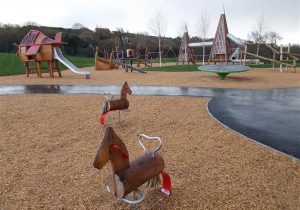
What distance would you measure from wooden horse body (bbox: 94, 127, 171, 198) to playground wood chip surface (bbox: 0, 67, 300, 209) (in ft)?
1.19

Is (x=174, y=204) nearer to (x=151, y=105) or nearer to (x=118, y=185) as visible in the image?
(x=118, y=185)

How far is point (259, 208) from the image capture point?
2.78 metres

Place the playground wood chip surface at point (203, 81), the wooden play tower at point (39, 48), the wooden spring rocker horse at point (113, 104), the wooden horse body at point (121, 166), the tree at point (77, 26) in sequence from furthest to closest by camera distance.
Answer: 1. the tree at point (77, 26)
2. the wooden play tower at point (39, 48)
3. the playground wood chip surface at point (203, 81)
4. the wooden spring rocker horse at point (113, 104)
5. the wooden horse body at point (121, 166)

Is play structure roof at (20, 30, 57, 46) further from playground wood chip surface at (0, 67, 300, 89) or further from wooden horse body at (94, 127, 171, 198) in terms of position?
wooden horse body at (94, 127, 171, 198)

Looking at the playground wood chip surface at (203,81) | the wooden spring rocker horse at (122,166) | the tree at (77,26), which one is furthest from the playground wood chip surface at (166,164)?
the tree at (77,26)

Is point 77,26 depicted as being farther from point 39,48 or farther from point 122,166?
point 122,166

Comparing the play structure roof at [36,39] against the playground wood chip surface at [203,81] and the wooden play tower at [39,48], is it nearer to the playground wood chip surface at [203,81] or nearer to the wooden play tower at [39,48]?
the wooden play tower at [39,48]

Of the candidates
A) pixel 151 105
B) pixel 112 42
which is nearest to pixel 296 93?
pixel 151 105

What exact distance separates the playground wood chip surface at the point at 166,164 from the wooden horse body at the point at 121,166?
36 cm

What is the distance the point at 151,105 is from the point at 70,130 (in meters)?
2.90

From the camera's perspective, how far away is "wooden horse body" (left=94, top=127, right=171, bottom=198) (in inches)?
95.9

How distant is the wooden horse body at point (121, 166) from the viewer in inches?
95.9

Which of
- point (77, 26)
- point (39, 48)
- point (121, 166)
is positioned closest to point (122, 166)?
point (121, 166)

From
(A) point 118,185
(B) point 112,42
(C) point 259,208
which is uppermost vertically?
(B) point 112,42
